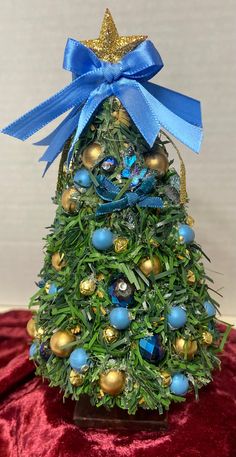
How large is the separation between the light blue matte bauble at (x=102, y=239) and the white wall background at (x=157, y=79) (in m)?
0.50

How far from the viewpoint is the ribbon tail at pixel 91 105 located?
642mm

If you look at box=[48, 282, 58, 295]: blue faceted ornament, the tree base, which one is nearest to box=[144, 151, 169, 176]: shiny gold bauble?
box=[48, 282, 58, 295]: blue faceted ornament

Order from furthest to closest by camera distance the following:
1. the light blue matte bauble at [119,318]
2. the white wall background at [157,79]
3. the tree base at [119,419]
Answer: the white wall background at [157,79], the tree base at [119,419], the light blue matte bauble at [119,318]

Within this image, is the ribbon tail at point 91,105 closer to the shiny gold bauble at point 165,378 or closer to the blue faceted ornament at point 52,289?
the blue faceted ornament at point 52,289

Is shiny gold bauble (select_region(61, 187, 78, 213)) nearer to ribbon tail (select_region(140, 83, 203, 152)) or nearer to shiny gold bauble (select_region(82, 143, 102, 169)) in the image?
shiny gold bauble (select_region(82, 143, 102, 169))

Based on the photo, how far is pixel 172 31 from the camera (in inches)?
40.3

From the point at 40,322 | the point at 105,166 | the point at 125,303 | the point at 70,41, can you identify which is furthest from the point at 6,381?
the point at 70,41

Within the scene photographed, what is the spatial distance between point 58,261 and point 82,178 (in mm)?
123

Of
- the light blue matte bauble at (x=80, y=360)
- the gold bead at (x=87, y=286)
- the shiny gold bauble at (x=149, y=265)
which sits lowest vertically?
the light blue matte bauble at (x=80, y=360)

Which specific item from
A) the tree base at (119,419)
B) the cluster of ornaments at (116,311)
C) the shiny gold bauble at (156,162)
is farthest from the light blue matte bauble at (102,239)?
the tree base at (119,419)

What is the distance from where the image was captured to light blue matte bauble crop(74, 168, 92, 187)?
661mm

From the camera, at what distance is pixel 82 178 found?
0.66 metres

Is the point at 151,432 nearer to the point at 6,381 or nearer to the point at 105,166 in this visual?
the point at 6,381

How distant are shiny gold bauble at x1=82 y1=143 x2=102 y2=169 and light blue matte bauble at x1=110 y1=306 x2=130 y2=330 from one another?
0.61 feet
